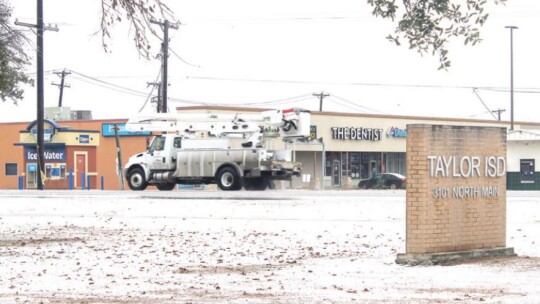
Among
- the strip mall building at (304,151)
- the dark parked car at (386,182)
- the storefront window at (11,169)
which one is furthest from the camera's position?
the storefront window at (11,169)

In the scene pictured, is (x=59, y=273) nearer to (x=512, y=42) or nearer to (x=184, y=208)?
(x=184, y=208)

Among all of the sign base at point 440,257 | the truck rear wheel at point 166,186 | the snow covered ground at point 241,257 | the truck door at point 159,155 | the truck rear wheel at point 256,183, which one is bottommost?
the snow covered ground at point 241,257

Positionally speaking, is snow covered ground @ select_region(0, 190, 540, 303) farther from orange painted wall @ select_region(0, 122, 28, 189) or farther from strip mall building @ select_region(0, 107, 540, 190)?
orange painted wall @ select_region(0, 122, 28, 189)

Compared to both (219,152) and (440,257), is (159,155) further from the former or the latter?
(440,257)

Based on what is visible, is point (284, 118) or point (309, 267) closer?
point (309, 267)

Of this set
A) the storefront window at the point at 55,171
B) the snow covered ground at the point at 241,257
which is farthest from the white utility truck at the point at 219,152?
the storefront window at the point at 55,171

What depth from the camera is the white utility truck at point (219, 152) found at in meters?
35.2

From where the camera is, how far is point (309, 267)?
1332 centimetres

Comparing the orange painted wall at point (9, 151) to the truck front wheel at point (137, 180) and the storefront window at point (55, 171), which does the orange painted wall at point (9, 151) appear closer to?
the storefront window at point (55, 171)

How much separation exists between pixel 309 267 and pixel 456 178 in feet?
9.15

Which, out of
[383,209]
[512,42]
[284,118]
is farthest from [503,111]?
[383,209]

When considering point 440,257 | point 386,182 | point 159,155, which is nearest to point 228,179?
point 159,155

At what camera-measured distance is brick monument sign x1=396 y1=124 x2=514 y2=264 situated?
13.5 metres

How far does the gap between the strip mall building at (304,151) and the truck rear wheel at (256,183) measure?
10209 millimetres
